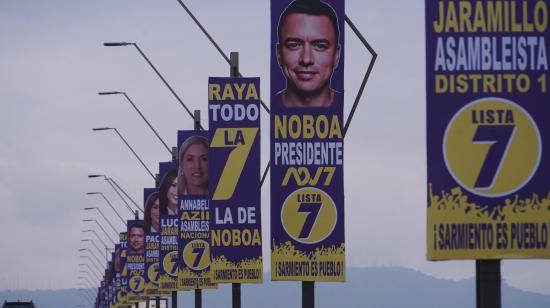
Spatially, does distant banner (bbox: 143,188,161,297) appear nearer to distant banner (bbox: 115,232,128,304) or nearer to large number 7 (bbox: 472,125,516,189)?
distant banner (bbox: 115,232,128,304)

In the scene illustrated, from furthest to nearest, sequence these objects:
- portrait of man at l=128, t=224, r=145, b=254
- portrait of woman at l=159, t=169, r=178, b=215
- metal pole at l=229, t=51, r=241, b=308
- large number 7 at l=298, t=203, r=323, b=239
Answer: portrait of man at l=128, t=224, r=145, b=254, portrait of woman at l=159, t=169, r=178, b=215, metal pole at l=229, t=51, r=241, b=308, large number 7 at l=298, t=203, r=323, b=239

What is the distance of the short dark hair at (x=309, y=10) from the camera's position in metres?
28.2

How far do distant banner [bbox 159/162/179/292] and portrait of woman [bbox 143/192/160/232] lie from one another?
18.7 feet

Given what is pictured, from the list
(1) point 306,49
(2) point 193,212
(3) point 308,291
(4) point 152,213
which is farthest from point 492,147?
(4) point 152,213

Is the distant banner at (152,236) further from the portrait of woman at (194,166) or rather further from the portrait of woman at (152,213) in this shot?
the portrait of woman at (194,166)

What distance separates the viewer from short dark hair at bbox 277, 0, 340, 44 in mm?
28250

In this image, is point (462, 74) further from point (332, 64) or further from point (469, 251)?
point (332, 64)

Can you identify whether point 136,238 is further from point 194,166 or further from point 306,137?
point 306,137

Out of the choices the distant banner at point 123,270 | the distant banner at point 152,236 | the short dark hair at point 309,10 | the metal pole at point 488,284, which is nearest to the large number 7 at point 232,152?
the short dark hair at point 309,10

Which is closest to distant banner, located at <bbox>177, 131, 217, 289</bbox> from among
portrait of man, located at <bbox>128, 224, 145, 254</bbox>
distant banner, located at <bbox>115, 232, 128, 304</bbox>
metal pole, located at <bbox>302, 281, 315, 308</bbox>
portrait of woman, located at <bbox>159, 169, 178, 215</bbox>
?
portrait of woman, located at <bbox>159, 169, 178, 215</bbox>

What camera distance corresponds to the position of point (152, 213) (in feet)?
220

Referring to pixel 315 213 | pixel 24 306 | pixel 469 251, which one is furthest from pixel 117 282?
pixel 469 251

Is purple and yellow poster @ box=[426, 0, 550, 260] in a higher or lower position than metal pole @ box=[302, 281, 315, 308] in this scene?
higher

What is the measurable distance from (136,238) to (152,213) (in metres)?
14.9
